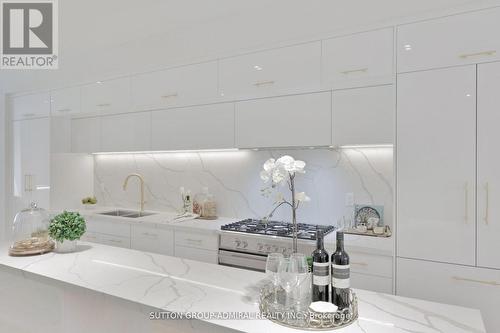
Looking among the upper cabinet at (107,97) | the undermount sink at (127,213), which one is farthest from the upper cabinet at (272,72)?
the undermount sink at (127,213)

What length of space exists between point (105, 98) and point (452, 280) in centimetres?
358

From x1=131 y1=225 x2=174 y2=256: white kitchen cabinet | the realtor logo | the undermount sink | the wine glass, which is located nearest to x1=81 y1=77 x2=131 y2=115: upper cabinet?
the realtor logo

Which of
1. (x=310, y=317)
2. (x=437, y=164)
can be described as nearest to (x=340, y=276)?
(x=310, y=317)

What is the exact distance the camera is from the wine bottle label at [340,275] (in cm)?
113

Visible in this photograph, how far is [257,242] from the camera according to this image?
2.59 m

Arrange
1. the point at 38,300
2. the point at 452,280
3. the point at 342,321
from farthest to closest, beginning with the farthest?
the point at 452,280
the point at 38,300
the point at 342,321

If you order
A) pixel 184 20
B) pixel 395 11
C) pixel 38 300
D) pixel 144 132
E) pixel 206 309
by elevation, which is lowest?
pixel 38 300

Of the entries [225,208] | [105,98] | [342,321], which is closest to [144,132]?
[105,98]

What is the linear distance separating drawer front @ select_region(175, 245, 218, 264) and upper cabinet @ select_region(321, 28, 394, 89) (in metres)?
1.66

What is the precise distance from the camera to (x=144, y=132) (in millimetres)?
3562

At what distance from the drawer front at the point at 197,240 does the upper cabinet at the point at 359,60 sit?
5.10 feet

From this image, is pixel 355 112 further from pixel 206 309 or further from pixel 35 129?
pixel 35 129

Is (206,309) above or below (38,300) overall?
above

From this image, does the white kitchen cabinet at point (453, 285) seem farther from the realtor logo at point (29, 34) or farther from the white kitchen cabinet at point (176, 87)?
the realtor logo at point (29, 34)
